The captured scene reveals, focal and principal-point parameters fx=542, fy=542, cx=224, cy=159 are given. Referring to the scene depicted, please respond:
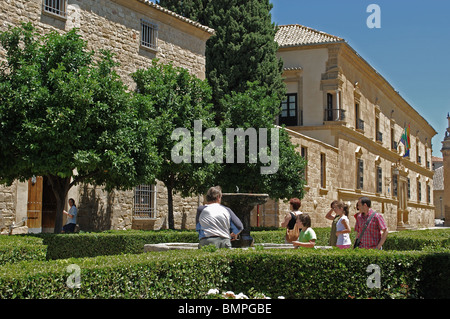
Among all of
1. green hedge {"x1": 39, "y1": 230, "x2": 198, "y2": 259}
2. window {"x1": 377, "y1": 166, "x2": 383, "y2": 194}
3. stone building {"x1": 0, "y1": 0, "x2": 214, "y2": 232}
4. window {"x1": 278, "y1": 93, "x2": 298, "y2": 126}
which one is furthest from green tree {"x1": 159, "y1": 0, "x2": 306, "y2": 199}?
window {"x1": 377, "y1": 166, "x2": 383, "y2": 194}

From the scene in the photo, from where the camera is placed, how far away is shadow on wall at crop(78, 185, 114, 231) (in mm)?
17234

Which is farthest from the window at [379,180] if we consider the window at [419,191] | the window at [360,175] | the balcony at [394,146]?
the window at [419,191]

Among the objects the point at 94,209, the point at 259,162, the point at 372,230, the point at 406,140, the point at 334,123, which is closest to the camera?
the point at 372,230

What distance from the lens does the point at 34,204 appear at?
16.5 meters

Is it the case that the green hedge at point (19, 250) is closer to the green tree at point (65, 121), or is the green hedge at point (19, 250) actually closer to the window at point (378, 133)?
the green tree at point (65, 121)

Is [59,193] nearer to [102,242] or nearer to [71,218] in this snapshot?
[71,218]

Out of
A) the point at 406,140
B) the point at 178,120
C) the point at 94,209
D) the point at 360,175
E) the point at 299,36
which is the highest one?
the point at 299,36

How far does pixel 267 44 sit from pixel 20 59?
15.2m

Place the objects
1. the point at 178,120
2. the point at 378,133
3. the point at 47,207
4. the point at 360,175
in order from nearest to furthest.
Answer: the point at 178,120 → the point at 47,207 → the point at 360,175 → the point at 378,133

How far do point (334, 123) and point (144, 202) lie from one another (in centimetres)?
1515

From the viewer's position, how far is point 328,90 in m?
31.3

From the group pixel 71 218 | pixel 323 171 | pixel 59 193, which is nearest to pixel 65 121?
pixel 59 193
